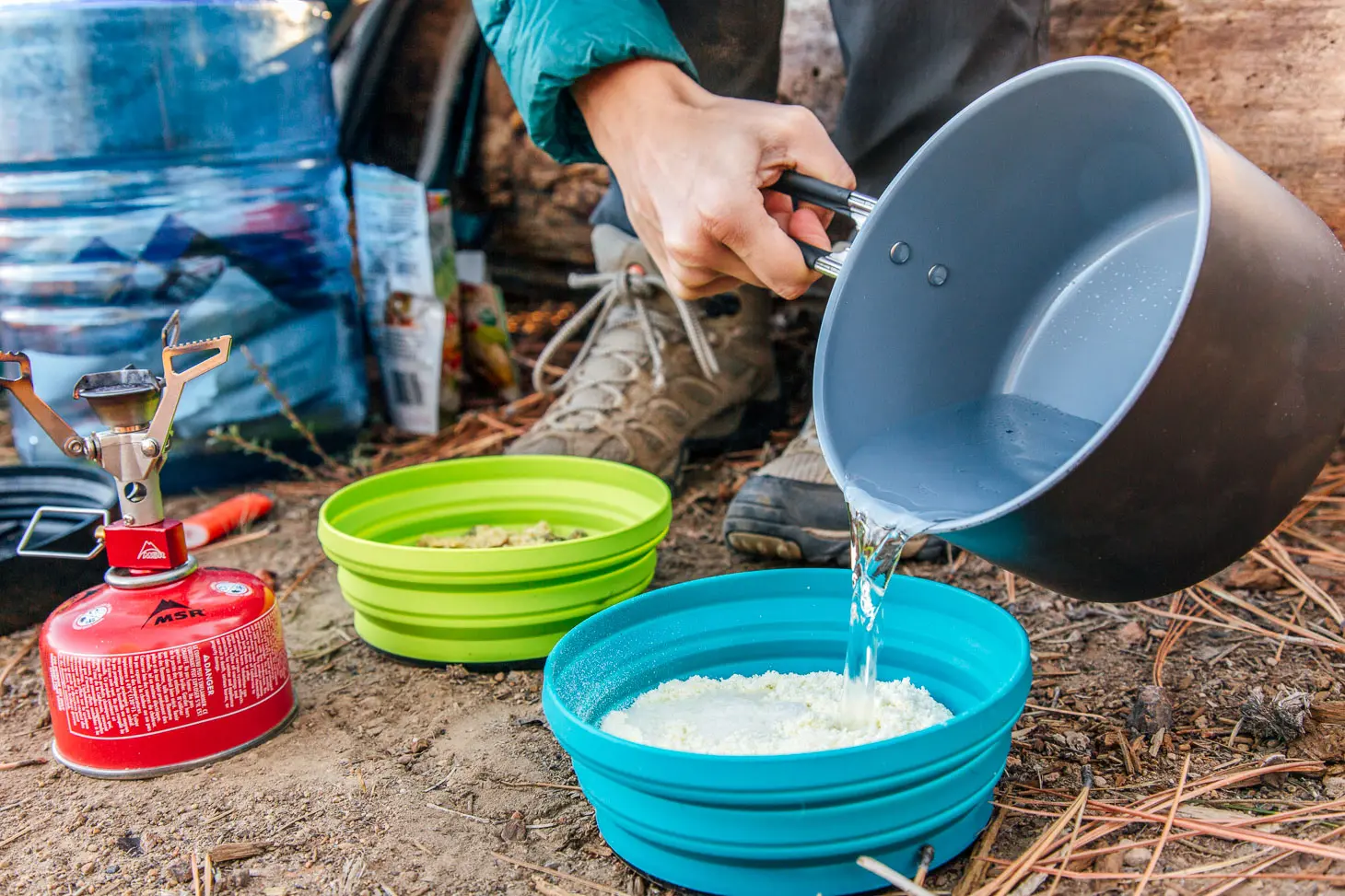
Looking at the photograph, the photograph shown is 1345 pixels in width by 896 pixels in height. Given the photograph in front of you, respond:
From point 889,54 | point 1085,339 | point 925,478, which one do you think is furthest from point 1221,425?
point 889,54

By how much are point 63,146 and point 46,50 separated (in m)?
0.16

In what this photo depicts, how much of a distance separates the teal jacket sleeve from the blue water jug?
837mm

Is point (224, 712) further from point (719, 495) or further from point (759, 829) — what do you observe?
point (719, 495)

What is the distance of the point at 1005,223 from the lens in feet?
4.02

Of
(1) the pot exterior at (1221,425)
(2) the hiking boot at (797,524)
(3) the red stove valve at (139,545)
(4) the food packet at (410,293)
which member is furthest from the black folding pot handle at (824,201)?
(4) the food packet at (410,293)

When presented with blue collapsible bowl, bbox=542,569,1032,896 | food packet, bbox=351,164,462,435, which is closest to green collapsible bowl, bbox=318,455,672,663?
blue collapsible bowl, bbox=542,569,1032,896

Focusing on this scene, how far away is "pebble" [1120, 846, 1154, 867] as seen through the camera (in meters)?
0.97

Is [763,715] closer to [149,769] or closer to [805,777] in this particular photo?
[805,777]

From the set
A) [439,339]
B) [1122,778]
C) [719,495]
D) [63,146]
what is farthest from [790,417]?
[63,146]

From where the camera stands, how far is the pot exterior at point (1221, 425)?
2.64ft

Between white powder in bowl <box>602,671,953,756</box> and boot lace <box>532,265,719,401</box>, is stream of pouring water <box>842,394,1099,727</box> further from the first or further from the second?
boot lace <box>532,265,719,401</box>

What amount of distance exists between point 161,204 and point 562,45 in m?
1.11

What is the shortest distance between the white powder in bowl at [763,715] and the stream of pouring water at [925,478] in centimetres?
4

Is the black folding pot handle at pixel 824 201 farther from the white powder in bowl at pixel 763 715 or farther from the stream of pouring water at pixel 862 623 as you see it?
the white powder in bowl at pixel 763 715
